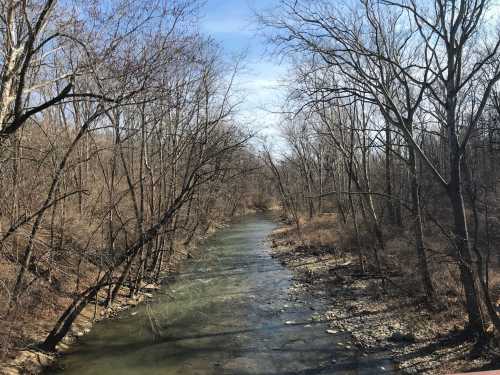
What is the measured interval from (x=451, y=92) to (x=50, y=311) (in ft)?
31.9

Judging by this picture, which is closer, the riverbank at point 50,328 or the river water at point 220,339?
the riverbank at point 50,328

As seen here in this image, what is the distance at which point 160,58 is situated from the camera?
7.94 m

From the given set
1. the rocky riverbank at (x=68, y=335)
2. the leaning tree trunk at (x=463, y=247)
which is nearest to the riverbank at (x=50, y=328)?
the rocky riverbank at (x=68, y=335)

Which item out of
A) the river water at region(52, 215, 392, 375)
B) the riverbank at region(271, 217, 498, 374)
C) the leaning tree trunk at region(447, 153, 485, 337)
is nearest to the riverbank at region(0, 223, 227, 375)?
the river water at region(52, 215, 392, 375)

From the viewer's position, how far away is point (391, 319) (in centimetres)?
965

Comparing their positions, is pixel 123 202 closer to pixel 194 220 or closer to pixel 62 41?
pixel 194 220

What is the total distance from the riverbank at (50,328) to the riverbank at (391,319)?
495 centimetres

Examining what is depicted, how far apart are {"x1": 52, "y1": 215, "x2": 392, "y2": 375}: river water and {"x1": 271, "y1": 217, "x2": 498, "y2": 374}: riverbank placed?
0.50 metres

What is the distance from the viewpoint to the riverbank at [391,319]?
23.5 ft

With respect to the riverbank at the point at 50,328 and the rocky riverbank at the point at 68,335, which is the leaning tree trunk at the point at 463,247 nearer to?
the riverbank at the point at 50,328

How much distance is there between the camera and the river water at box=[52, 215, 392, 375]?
25.5ft

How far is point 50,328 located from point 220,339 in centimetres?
374

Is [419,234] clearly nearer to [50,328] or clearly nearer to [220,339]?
[220,339]

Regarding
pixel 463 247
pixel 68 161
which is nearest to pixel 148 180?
pixel 68 161
